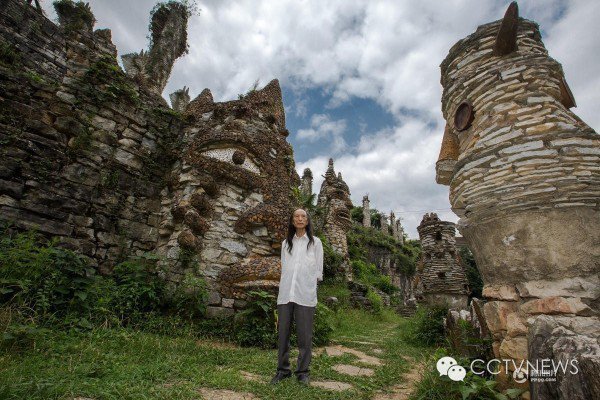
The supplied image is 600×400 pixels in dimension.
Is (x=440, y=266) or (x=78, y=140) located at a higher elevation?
(x=78, y=140)

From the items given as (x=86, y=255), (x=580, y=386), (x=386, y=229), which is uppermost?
(x=386, y=229)

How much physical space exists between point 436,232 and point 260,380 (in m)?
9.71

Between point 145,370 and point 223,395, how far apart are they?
2.64ft

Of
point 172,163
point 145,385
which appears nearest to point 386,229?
point 172,163

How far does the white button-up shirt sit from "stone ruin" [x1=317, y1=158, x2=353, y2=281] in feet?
34.7

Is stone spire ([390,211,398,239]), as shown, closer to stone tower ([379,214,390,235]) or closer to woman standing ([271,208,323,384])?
stone tower ([379,214,390,235])

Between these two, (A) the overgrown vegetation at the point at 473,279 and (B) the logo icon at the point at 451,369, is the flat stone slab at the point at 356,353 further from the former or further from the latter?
(A) the overgrown vegetation at the point at 473,279

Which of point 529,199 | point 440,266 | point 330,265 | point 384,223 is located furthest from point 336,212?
point 384,223

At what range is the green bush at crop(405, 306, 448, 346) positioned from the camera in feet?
20.7

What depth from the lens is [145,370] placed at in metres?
2.73

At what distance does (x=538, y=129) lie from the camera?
2.49 metres

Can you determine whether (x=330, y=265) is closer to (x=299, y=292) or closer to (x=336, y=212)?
(x=336, y=212)

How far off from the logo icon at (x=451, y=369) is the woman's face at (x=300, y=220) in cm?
191

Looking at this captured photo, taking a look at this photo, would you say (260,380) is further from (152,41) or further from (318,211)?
(152,41)
